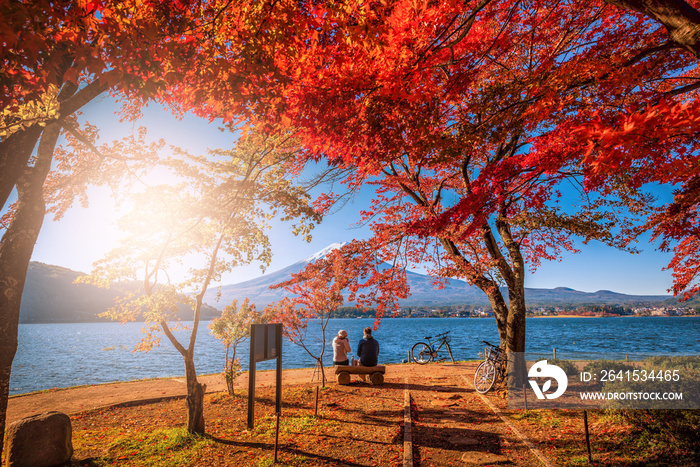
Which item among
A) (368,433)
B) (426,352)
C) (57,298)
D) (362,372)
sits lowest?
(57,298)

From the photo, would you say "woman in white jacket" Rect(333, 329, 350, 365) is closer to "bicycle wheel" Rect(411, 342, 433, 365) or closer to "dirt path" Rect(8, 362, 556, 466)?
"dirt path" Rect(8, 362, 556, 466)

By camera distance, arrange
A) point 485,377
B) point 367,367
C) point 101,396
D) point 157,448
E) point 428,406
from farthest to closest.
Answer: point 101,396
point 367,367
point 485,377
point 428,406
point 157,448

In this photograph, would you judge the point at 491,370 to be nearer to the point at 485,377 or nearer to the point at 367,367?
the point at 485,377

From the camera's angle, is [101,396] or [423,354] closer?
[101,396]

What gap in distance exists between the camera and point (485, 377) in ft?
29.7

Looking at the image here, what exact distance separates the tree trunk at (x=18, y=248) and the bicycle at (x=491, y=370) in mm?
9365

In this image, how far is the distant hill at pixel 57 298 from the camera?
170 metres

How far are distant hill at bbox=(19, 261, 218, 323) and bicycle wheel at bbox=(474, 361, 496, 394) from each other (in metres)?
176

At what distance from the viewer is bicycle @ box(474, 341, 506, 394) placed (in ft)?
28.8

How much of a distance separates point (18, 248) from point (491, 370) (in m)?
9.98

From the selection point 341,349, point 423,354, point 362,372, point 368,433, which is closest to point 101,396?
point 341,349

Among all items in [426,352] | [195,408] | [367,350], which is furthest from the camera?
[426,352]

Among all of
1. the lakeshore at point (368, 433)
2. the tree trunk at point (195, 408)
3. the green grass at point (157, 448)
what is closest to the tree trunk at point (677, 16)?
the lakeshore at point (368, 433)

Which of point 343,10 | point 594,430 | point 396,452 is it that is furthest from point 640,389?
point 343,10
